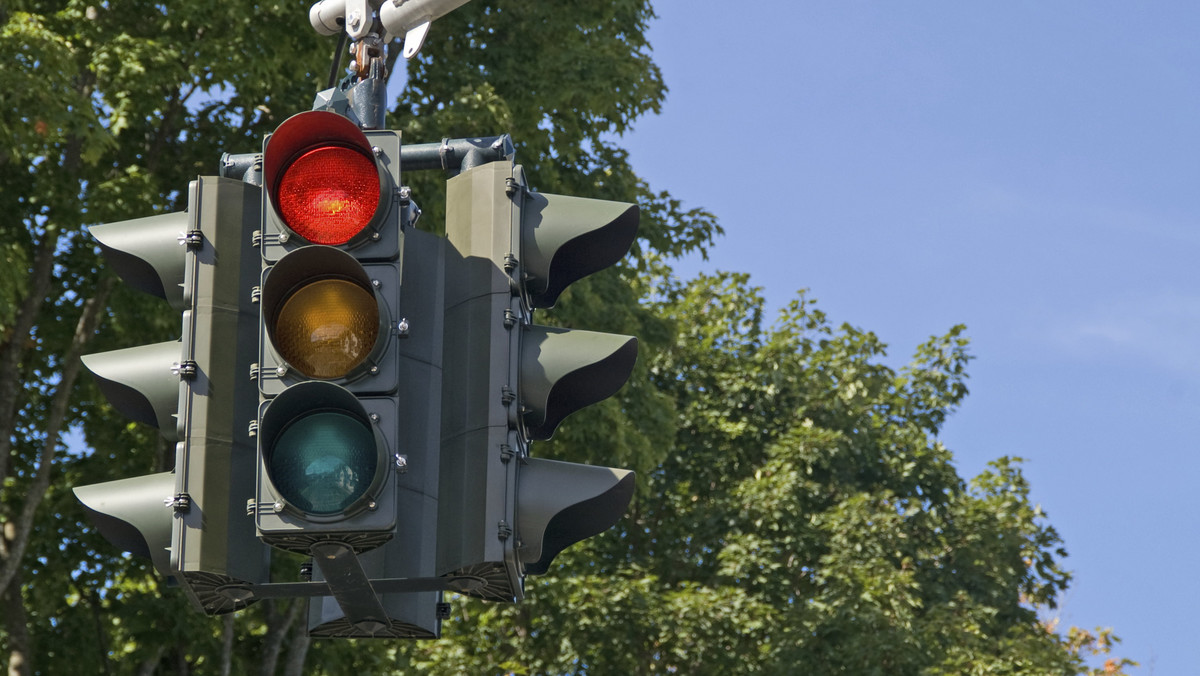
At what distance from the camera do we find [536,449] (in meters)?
18.0

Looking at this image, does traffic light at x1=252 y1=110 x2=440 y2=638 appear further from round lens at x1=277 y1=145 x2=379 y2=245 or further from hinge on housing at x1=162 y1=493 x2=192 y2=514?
hinge on housing at x1=162 y1=493 x2=192 y2=514

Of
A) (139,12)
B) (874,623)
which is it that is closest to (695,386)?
(874,623)

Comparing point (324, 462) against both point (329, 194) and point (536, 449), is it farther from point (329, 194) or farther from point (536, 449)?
point (536, 449)

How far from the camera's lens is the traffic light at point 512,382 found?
3.55 meters

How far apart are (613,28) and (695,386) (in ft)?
41.1

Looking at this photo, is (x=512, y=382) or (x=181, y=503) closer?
(x=181, y=503)

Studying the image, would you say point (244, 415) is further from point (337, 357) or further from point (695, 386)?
point (695, 386)

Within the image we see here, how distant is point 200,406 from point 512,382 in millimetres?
674

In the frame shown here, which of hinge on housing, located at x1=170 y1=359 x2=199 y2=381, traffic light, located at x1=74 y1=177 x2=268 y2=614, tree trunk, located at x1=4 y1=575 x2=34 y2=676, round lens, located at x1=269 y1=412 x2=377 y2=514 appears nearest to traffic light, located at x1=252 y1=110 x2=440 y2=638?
round lens, located at x1=269 y1=412 x2=377 y2=514

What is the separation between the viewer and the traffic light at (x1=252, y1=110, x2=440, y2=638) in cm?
320

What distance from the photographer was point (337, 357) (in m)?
3.27

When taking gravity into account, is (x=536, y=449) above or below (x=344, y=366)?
above

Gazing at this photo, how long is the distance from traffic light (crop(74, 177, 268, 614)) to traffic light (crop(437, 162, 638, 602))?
0.44m

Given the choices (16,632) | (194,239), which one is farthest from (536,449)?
(194,239)
